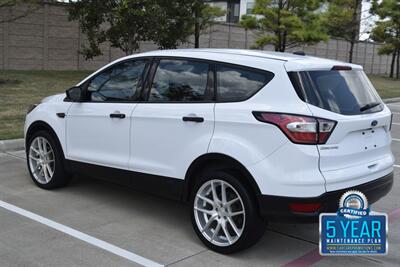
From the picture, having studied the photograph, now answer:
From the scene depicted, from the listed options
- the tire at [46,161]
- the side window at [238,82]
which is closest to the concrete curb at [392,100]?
the tire at [46,161]

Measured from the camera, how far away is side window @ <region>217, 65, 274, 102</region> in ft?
14.1

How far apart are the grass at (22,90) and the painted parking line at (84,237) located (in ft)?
11.3

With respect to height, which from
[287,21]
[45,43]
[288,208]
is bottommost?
[288,208]

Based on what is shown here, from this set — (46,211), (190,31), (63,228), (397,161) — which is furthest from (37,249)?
(190,31)

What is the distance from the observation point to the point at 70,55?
23.1 m

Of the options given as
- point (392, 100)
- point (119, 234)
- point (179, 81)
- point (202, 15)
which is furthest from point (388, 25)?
point (119, 234)

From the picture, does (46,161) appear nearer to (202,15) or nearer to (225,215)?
(225,215)

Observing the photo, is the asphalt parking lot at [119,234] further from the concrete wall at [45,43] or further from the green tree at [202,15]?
the green tree at [202,15]

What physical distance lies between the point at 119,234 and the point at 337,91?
235cm

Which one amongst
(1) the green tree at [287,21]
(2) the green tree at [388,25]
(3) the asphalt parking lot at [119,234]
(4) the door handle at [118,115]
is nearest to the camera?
(3) the asphalt parking lot at [119,234]

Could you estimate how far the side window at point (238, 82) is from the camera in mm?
4305

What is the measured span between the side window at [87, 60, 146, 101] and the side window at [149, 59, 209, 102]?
0.27 meters

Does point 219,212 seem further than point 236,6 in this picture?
No

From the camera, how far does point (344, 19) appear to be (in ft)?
115
